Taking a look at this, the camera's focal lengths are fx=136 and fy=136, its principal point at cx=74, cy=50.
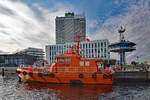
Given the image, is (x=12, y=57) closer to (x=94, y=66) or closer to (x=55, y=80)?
(x=55, y=80)

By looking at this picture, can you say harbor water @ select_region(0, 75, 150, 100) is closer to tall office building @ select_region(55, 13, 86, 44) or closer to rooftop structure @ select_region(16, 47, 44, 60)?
rooftop structure @ select_region(16, 47, 44, 60)

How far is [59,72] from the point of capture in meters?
22.0

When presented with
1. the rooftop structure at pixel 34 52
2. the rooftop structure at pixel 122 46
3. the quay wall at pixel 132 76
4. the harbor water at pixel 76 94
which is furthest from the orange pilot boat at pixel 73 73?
the rooftop structure at pixel 34 52

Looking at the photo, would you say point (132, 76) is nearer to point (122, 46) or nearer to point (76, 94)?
point (76, 94)

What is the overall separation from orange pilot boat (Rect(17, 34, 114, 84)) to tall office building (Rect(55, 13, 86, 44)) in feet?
384

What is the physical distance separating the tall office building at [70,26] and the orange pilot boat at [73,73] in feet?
384

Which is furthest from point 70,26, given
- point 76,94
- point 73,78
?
point 76,94

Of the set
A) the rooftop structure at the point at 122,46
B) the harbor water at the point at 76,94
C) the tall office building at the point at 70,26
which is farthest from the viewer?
the tall office building at the point at 70,26

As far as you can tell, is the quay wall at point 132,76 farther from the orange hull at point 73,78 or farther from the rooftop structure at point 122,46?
the rooftop structure at point 122,46

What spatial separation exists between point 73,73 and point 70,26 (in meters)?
123

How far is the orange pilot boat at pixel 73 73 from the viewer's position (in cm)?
2161

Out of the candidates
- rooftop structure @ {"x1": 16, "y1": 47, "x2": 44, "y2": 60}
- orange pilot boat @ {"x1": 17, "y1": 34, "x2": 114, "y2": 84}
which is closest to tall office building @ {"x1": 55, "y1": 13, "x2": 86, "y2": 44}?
rooftop structure @ {"x1": 16, "y1": 47, "x2": 44, "y2": 60}

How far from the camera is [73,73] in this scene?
21766 millimetres

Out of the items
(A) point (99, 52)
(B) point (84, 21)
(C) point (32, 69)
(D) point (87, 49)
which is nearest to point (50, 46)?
(D) point (87, 49)
